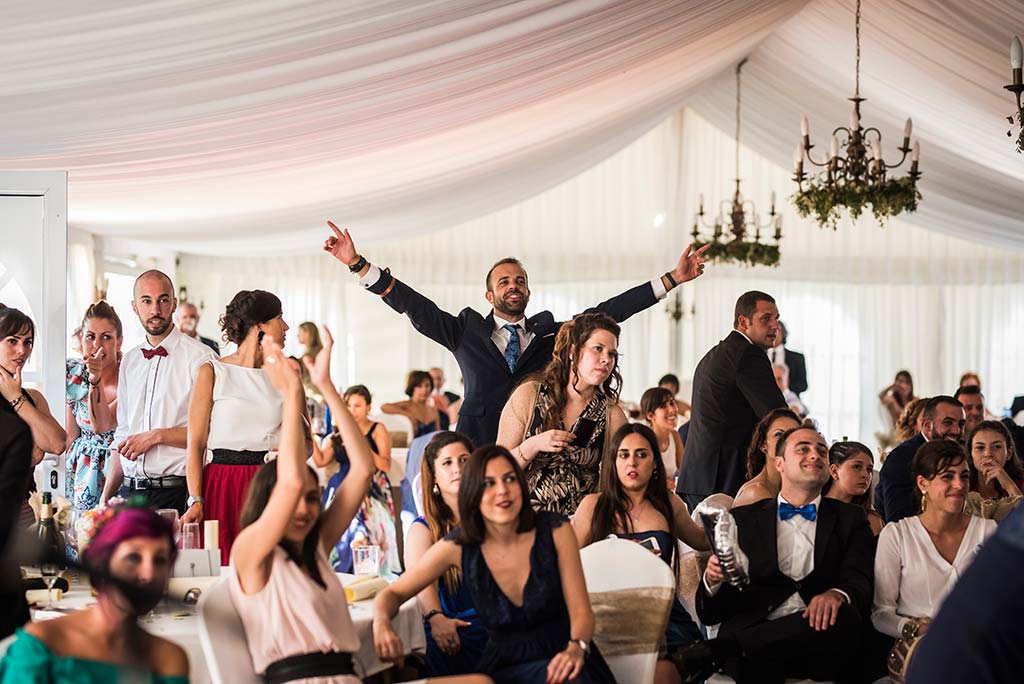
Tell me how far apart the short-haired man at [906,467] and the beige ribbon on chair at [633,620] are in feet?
7.40

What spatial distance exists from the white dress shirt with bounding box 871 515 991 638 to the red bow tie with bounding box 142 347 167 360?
2.76 m

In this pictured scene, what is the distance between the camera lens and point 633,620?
3.55m

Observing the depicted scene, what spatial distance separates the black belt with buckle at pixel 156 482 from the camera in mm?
4629

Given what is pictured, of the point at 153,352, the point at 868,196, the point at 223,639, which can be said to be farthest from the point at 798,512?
the point at 868,196

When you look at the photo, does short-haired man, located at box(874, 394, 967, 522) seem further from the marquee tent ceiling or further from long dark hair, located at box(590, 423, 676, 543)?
the marquee tent ceiling

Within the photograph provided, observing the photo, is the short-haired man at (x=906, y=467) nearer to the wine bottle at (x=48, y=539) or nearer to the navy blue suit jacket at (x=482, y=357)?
the navy blue suit jacket at (x=482, y=357)

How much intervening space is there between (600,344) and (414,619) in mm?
1243

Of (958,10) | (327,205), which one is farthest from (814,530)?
(327,205)

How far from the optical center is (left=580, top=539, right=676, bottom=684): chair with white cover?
139 inches

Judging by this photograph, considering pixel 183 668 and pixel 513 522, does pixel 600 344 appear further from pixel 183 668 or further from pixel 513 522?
pixel 183 668

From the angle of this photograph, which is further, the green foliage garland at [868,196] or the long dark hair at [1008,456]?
the green foliage garland at [868,196]

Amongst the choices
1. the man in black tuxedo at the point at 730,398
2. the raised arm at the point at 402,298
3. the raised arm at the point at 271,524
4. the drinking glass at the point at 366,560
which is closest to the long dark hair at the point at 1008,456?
the man in black tuxedo at the point at 730,398

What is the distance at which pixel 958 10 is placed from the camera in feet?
19.4

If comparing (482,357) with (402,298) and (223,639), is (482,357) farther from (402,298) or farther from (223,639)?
(223,639)
